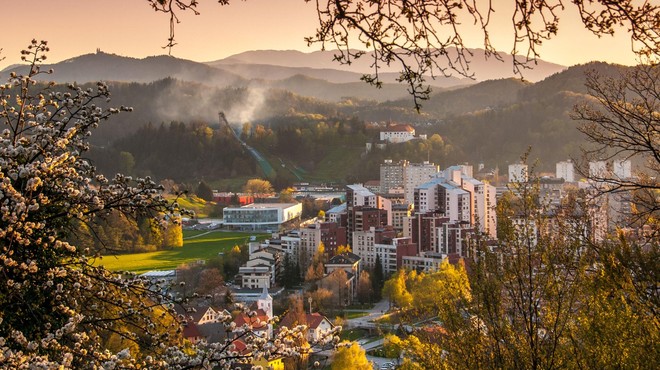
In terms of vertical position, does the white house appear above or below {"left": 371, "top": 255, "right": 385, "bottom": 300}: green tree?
above

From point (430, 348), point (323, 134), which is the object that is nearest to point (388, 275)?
point (430, 348)

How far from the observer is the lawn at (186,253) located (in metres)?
18.7

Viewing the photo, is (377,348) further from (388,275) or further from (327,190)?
(327,190)

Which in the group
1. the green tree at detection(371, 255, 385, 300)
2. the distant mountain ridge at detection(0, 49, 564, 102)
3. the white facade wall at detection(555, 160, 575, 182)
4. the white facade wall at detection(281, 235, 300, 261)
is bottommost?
the green tree at detection(371, 255, 385, 300)

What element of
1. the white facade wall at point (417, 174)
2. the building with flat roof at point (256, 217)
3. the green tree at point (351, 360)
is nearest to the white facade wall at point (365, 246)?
the green tree at point (351, 360)

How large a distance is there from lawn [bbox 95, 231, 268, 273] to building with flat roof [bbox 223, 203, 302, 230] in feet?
3.23

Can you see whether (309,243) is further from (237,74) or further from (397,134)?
(237,74)

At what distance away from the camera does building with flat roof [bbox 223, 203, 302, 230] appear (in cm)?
2670

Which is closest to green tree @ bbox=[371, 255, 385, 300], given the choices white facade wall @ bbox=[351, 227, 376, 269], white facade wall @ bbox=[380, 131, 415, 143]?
white facade wall @ bbox=[351, 227, 376, 269]

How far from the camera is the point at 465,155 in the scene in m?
38.4

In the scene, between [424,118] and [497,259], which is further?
[424,118]

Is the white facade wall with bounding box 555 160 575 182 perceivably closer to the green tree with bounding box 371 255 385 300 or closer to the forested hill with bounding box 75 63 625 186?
the forested hill with bounding box 75 63 625 186

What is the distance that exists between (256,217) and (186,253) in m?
6.12

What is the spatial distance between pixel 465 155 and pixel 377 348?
27.2m
